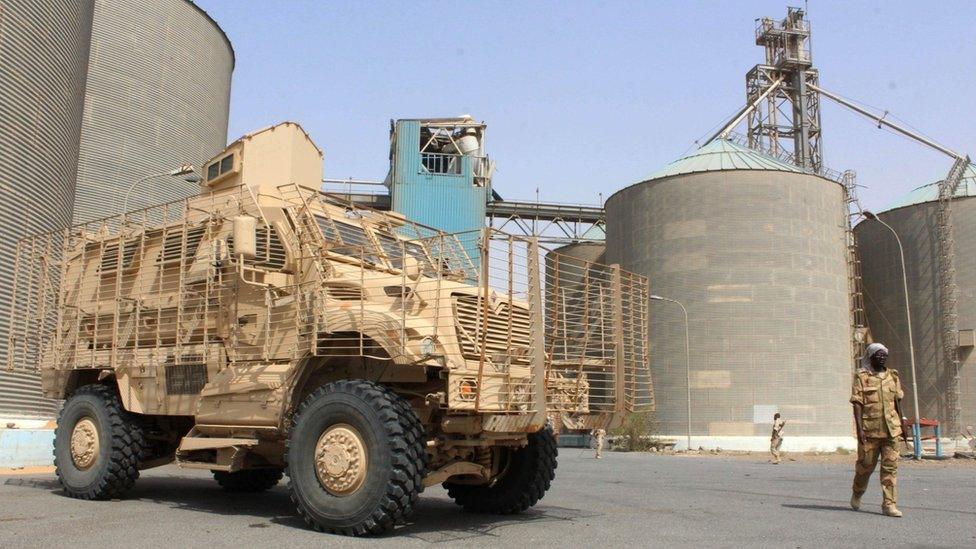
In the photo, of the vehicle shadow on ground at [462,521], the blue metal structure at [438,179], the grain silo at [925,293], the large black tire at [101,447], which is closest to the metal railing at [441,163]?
the blue metal structure at [438,179]

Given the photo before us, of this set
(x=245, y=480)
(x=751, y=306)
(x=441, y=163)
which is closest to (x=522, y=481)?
(x=245, y=480)

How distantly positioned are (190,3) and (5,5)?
18.1 metres

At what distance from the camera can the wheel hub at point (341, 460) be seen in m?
8.20

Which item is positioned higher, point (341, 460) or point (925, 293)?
point (925, 293)

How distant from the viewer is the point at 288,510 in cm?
1042

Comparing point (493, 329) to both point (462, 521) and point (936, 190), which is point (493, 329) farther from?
point (936, 190)

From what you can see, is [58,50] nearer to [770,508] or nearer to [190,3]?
[190,3]

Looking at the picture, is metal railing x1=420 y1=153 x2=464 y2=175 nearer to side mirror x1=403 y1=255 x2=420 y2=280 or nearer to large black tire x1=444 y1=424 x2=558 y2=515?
side mirror x1=403 y1=255 x2=420 y2=280

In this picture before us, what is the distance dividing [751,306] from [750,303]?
0.47 feet

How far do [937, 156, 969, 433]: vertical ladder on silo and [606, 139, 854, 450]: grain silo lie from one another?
19.1ft

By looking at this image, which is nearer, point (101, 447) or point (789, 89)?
point (101, 447)

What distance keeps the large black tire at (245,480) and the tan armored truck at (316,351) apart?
5 centimetres

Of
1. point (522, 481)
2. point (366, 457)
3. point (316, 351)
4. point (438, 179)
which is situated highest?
point (438, 179)

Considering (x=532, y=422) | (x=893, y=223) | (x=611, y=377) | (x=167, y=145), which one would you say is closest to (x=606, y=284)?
(x=611, y=377)
